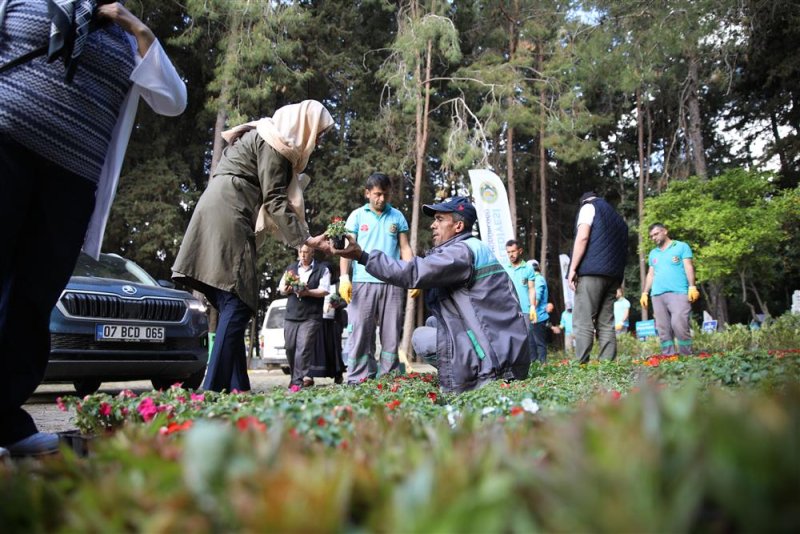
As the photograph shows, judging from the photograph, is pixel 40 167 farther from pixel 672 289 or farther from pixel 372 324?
pixel 672 289

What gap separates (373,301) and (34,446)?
4263 millimetres

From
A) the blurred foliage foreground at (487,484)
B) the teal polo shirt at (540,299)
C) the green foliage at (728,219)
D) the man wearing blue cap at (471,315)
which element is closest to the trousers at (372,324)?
the man wearing blue cap at (471,315)

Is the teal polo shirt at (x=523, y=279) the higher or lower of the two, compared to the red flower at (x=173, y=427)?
higher

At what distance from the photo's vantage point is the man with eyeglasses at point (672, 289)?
971cm

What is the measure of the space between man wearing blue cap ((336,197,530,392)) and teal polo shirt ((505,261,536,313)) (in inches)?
235

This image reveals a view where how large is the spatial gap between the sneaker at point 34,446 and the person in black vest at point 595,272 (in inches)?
232

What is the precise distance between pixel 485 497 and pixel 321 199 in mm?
24726

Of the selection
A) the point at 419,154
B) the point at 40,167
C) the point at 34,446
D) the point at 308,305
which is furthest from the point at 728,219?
the point at 34,446

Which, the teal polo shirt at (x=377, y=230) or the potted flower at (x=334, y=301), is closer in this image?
the teal polo shirt at (x=377, y=230)

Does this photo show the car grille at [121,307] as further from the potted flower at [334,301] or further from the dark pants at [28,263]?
the dark pants at [28,263]

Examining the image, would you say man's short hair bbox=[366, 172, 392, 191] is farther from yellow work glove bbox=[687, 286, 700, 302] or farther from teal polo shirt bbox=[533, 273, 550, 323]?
yellow work glove bbox=[687, 286, 700, 302]

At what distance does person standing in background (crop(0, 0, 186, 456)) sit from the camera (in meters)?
2.65

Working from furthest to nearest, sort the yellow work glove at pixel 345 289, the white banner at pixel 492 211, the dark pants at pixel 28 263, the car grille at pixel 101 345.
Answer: the white banner at pixel 492 211, the yellow work glove at pixel 345 289, the car grille at pixel 101 345, the dark pants at pixel 28 263

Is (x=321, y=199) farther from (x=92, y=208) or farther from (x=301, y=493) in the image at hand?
(x=301, y=493)
